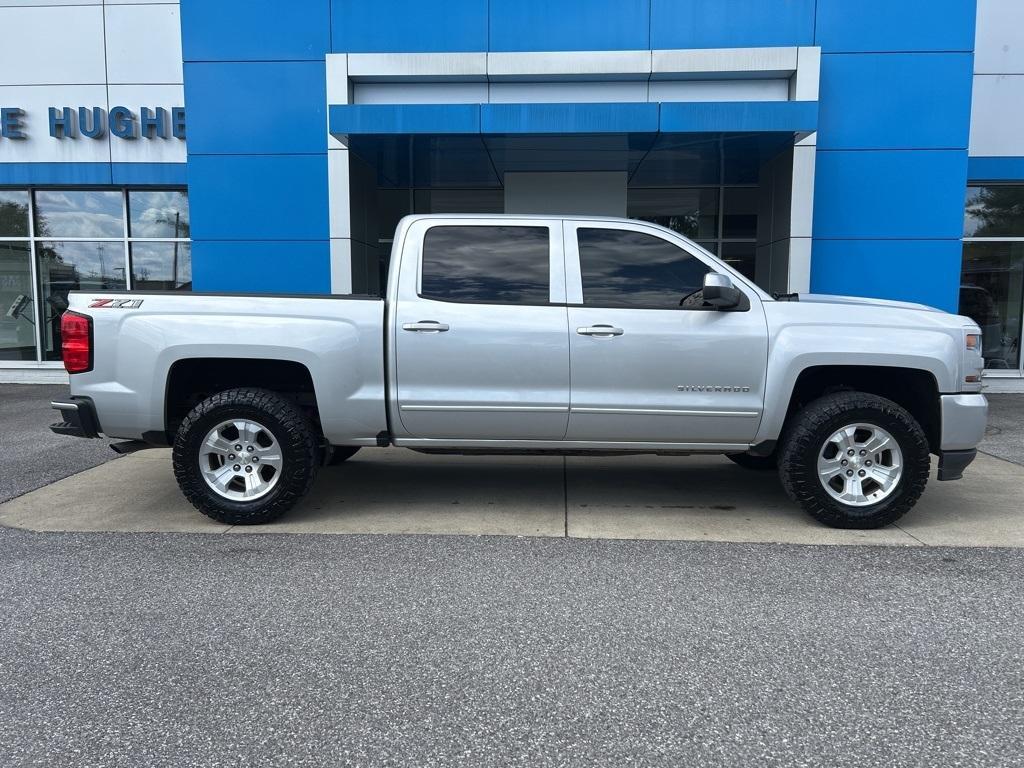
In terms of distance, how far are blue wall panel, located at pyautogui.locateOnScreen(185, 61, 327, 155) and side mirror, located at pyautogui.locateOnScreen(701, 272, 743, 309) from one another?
7.32m

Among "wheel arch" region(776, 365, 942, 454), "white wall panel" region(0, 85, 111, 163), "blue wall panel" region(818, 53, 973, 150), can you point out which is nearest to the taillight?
"wheel arch" region(776, 365, 942, 454)

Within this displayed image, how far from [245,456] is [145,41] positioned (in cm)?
1037

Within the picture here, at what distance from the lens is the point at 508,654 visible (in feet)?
10.2

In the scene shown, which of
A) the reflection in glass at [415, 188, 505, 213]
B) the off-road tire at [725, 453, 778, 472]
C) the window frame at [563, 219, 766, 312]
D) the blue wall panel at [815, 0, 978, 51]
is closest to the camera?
the window frame at [563, 219, 766, 312]

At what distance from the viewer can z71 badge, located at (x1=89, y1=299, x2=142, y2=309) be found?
4773 mm

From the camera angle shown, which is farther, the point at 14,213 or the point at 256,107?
the point at 14,213

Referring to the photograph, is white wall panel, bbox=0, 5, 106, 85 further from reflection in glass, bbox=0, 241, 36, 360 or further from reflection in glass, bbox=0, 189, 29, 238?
reflection in glass, bbox=0, 241, 36, 360

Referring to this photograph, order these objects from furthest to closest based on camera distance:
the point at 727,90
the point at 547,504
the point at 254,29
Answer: the point at 254,29 → the point at 727,90 → the point at 547,504

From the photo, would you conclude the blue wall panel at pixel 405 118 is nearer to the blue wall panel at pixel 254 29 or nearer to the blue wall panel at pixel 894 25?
the blue wall panel at pixel 254 29

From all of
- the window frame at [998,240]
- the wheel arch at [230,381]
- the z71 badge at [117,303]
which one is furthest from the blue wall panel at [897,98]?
the z71 badge at [117,303]

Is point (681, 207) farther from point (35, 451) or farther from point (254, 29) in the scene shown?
point (35, 451)

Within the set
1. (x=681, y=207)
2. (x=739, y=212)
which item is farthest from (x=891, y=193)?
(x=681, y=207)

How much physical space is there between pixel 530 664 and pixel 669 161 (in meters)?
9.08

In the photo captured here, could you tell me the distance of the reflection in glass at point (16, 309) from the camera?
43.5ft
